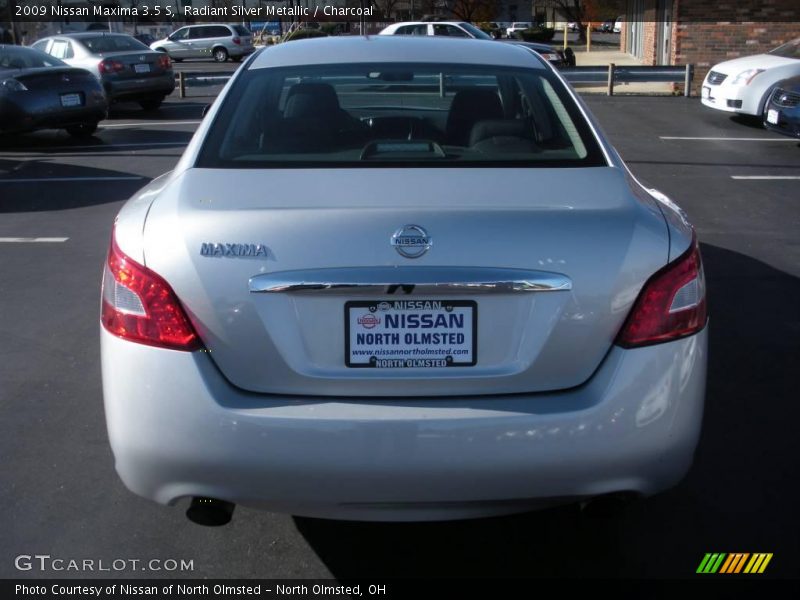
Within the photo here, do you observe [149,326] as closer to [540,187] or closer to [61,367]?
[540,187]

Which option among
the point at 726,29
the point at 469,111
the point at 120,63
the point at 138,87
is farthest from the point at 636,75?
the point at 469,111

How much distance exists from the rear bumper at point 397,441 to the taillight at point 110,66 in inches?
626

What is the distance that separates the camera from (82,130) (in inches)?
585

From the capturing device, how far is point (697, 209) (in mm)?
8922

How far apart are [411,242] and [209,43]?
40.4 m

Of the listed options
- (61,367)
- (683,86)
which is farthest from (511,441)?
(683,86)

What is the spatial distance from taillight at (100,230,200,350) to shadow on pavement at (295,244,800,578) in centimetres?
107

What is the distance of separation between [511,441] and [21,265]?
18.3 feet

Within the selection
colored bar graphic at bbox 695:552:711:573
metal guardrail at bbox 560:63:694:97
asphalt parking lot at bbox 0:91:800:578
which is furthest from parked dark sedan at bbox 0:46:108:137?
colored bar graphic at bbox 695:552:711:573

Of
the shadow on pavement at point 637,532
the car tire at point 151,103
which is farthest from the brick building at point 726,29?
the shadow on pavement at point 637,532

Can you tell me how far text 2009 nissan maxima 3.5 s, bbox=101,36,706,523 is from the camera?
103 inches

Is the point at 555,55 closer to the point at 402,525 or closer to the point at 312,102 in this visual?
the point at 312,102

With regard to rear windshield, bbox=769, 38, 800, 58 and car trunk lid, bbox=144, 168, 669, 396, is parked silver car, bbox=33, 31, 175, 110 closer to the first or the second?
rear windshield, bbox=769, 38, 800, 58

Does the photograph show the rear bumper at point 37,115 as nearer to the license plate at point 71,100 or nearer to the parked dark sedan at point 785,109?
the license plate at point 71,100
